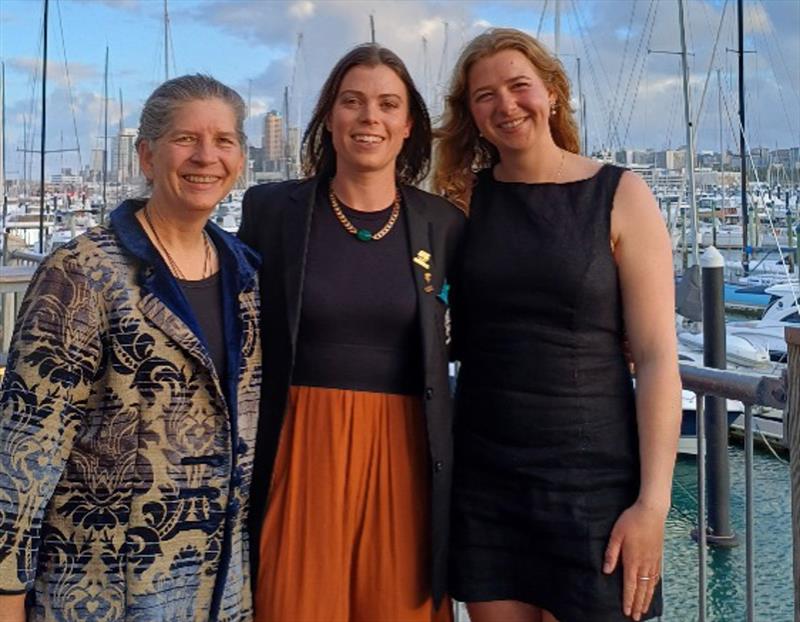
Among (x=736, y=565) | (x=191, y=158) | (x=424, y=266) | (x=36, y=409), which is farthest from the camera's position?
(x=736, y=565)

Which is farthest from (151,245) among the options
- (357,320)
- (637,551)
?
(637,551)

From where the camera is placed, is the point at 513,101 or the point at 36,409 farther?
the point at 513,101

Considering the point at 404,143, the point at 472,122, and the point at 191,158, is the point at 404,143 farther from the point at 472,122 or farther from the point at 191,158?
the point at 191,158

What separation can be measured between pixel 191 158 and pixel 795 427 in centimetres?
167

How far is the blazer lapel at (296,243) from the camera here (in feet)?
7.20

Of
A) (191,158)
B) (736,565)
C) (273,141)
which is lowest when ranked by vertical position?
(736,565)

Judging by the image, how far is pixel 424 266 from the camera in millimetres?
2324

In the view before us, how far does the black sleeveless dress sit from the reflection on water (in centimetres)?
595

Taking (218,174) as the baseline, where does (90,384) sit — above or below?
below

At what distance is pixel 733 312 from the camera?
26.0 metres

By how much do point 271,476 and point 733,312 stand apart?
2609 cm

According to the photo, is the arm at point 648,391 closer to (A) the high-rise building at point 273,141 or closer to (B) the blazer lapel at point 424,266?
(B) the blazer lapel at point 424,266

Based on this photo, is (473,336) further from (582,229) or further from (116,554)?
(116,554)

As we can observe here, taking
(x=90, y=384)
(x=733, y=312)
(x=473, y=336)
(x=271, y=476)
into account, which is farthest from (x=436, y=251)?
(x=733, y=312)
